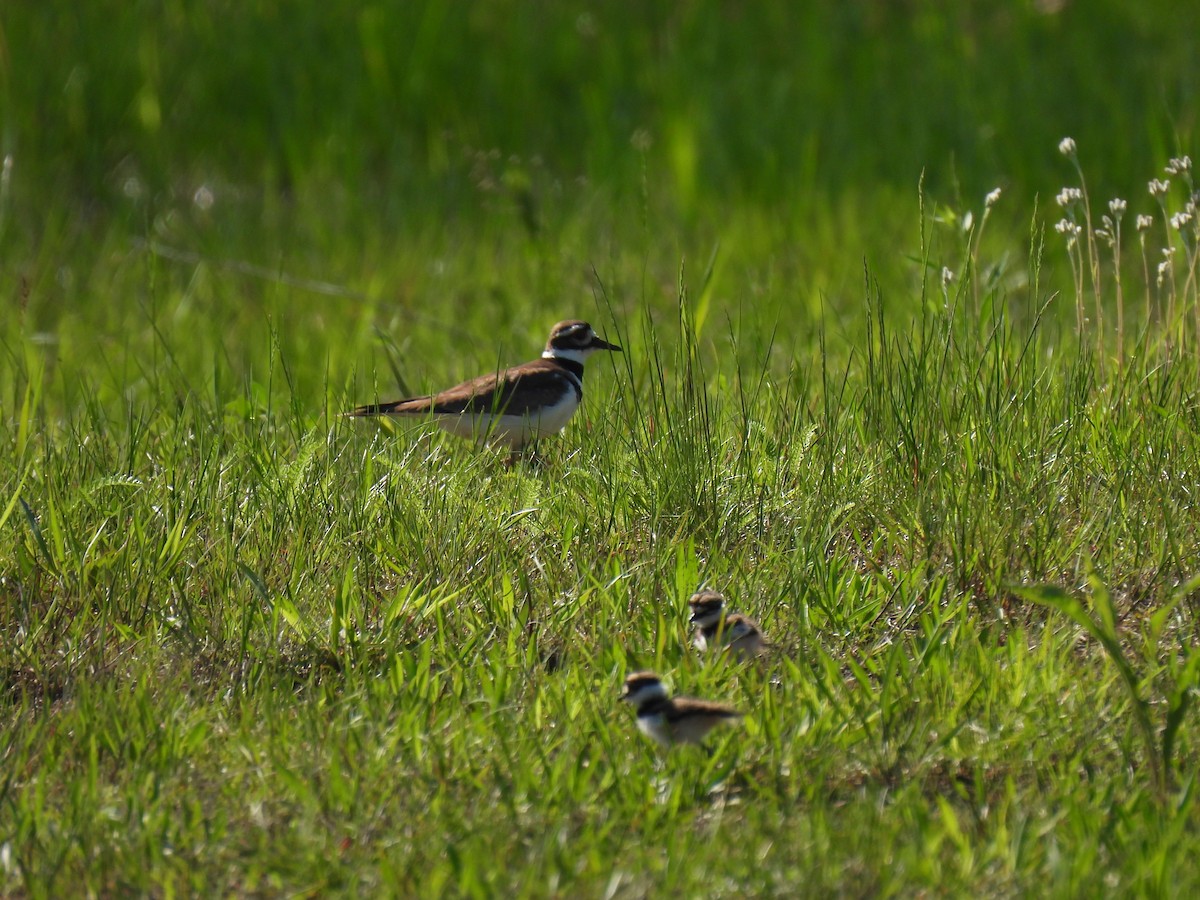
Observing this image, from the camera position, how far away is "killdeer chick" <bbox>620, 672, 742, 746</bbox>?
145 inches

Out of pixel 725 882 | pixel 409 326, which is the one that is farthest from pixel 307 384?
pixel 725 882

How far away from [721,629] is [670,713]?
43cm

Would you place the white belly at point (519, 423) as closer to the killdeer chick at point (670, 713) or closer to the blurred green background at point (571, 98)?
the killdeer chick at point (670, 713)

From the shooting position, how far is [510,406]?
6.19 metres

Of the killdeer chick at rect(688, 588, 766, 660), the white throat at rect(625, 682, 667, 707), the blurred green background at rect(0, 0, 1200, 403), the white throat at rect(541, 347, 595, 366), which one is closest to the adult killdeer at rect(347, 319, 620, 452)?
the white throat at rect(541, 347, 595, 366)

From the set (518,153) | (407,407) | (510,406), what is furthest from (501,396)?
(518,153)

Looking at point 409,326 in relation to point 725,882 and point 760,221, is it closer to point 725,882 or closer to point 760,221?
point 760,221

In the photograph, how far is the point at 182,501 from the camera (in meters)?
4.95

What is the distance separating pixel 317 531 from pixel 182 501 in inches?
18.3

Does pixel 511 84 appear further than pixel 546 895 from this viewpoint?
Yes

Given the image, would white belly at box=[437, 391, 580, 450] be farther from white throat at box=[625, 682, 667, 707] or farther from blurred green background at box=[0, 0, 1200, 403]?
white throat at box=[625, 682, 667, 707]

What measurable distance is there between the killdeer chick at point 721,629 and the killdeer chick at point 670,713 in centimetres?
32

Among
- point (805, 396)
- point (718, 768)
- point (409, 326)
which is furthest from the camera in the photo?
point (409, 326)

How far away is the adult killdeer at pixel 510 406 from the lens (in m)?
6.02
